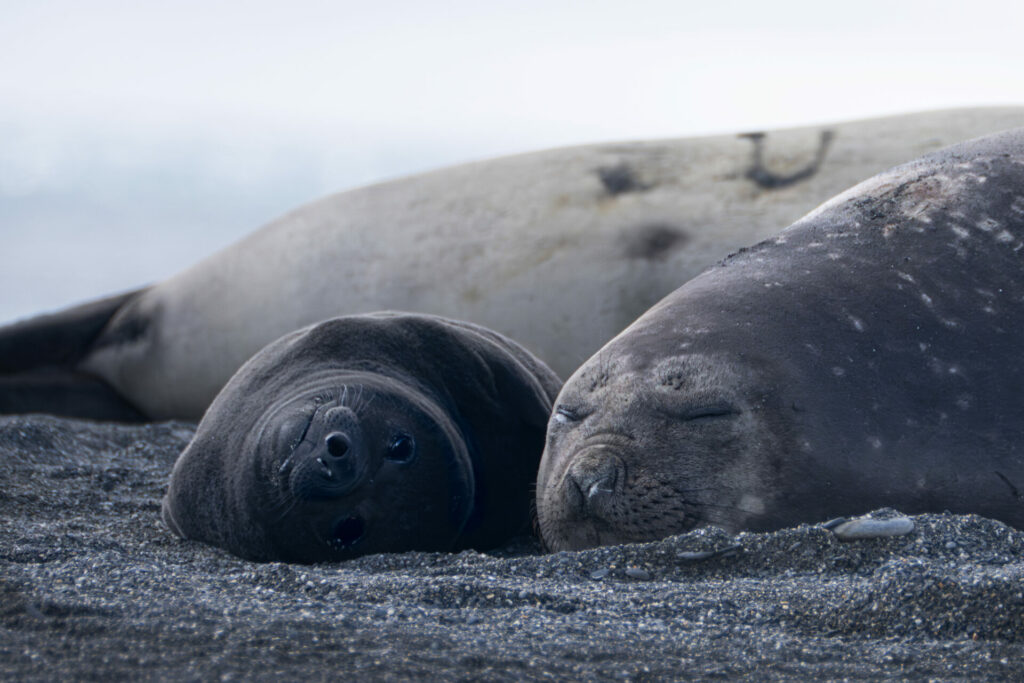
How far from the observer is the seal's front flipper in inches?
229

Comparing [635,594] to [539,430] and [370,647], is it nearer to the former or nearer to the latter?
[370,647]

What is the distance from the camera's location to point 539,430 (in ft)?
10.8

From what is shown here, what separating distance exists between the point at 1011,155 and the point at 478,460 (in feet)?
5.24

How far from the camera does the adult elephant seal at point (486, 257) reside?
4.79 metres

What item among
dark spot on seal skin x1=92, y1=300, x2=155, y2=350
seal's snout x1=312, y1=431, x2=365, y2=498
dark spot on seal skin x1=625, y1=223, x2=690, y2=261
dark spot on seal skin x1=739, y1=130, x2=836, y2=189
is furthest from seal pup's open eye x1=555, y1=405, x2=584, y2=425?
dark spot on seal skin x1=92, y1=300, x2=155, y2=350

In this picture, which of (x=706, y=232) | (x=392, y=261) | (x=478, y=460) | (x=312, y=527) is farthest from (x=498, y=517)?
(x=392, y=261)

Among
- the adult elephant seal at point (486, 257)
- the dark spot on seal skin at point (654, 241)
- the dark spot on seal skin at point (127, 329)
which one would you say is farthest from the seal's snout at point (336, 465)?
the dark spot on seal skin at point (127, 329)

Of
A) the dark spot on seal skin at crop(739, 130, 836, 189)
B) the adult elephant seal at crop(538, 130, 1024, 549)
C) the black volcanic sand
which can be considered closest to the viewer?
the black volcanic sand

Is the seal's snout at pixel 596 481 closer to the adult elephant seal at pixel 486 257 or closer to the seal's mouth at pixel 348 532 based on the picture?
the seal's mouth at pixel 348 532

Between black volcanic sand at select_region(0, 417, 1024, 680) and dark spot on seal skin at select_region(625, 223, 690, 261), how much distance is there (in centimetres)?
232

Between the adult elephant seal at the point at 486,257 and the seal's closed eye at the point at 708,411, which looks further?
the adult elephant seal at the point at 486,257

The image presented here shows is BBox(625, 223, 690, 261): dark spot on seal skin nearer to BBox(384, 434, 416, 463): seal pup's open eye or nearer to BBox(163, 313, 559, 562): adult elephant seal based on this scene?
BBox(163, 313, 559, 562): adult elephant seal

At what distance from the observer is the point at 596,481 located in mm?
2465

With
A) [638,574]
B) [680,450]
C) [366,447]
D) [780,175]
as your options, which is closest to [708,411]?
[680,450]
